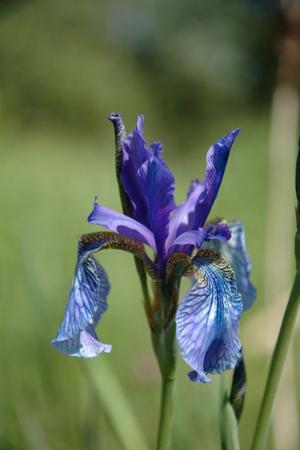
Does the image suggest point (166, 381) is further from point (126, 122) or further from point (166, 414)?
point (126, 122)

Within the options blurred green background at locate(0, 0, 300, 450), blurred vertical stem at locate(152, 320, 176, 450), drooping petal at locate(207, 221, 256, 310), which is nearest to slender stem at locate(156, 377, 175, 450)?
blurred vertical stem at locate(152, 320, 176, 450)

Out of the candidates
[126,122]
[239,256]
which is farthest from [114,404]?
[126,122]

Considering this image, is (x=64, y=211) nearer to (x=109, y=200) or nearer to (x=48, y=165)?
(x=109, y=200)

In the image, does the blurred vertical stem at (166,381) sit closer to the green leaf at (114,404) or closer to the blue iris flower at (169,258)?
the blue iris flower at (169,258)

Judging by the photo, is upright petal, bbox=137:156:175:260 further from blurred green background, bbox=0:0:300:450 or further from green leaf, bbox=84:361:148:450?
blurred green background, bbox=0:0:300:450

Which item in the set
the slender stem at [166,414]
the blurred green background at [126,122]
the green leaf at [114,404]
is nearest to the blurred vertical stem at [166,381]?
the slender stem at [166,414]
